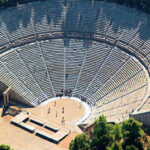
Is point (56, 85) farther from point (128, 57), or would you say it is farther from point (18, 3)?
point (18, 3)

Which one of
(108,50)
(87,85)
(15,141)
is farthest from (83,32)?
(15,141)

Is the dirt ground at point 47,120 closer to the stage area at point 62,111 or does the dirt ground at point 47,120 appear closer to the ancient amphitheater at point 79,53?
the stage area at point 62,111

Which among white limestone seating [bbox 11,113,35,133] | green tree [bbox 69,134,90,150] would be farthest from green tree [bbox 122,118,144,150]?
white limestone seating [bbox 11,113,35,133]

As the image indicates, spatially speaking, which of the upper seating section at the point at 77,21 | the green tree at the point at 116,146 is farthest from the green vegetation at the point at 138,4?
the green tree at the point at 116,146

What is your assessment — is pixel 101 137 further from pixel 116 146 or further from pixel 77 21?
pixel 77 21

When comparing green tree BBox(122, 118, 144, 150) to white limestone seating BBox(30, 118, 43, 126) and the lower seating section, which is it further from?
white limestone seating BBox(30, 118, 43, 126)

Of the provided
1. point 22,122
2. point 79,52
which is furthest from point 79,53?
point 22,122

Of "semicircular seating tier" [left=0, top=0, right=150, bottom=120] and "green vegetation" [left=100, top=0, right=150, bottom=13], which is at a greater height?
"green vegetation" [left=100, top=0, right=150, bottom=13]
